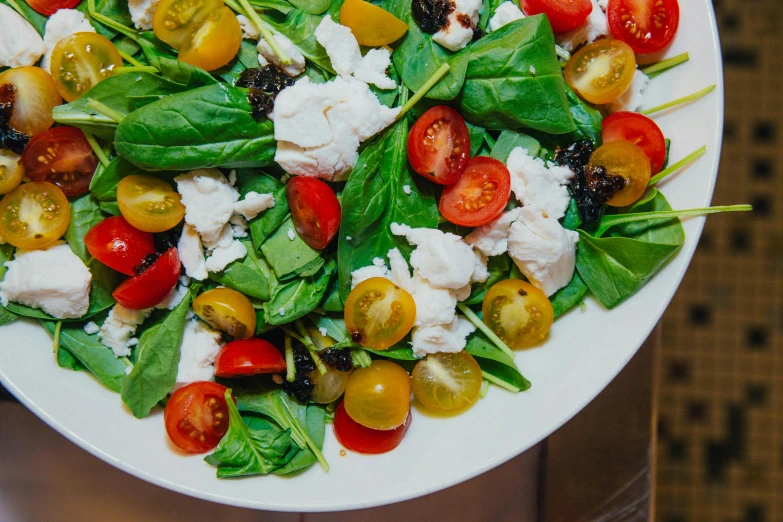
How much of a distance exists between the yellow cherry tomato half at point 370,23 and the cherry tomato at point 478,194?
35 centimetres

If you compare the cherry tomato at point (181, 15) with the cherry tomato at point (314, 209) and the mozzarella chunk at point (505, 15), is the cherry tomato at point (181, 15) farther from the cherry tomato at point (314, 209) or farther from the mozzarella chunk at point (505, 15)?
the mozzarella chunk at point (505, 15)

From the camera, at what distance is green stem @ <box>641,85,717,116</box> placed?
1672 millimetres

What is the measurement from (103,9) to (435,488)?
142 cm

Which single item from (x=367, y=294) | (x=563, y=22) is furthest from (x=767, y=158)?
(x=367, y=294)

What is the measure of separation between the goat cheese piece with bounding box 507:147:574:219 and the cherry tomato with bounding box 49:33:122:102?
99 cm

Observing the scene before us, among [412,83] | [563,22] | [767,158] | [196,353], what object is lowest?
[767,158]

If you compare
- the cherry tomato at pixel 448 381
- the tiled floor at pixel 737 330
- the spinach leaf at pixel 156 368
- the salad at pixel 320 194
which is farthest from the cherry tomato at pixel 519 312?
the tiled floor at pixel 737 330

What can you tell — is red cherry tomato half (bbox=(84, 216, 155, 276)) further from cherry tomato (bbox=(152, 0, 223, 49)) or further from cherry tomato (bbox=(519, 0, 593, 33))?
cherry tomato (bbox=(519, 0, 593, 33))

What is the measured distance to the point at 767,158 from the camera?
337 cm

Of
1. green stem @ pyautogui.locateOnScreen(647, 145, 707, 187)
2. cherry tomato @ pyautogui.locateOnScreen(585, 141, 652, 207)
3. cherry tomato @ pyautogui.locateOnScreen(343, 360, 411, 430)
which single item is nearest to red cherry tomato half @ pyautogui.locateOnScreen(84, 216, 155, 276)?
cherry tomato @ pyautogui.locateOnScreen(343, 360, 411, 430)

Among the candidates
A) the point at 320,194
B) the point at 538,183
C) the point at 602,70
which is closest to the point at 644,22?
the point at 602,70

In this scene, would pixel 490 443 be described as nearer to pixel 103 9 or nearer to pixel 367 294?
pixel 367 294

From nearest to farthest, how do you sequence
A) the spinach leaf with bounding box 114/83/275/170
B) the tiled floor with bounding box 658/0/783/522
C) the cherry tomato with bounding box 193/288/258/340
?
the spinach leaf with bounding box 114/83/275/170
the cherry tomato with bounding box 193/288/258/340
the tiled floor with bounding box 658/0/783/522

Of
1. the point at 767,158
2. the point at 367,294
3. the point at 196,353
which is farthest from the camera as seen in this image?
the point at 767,158
